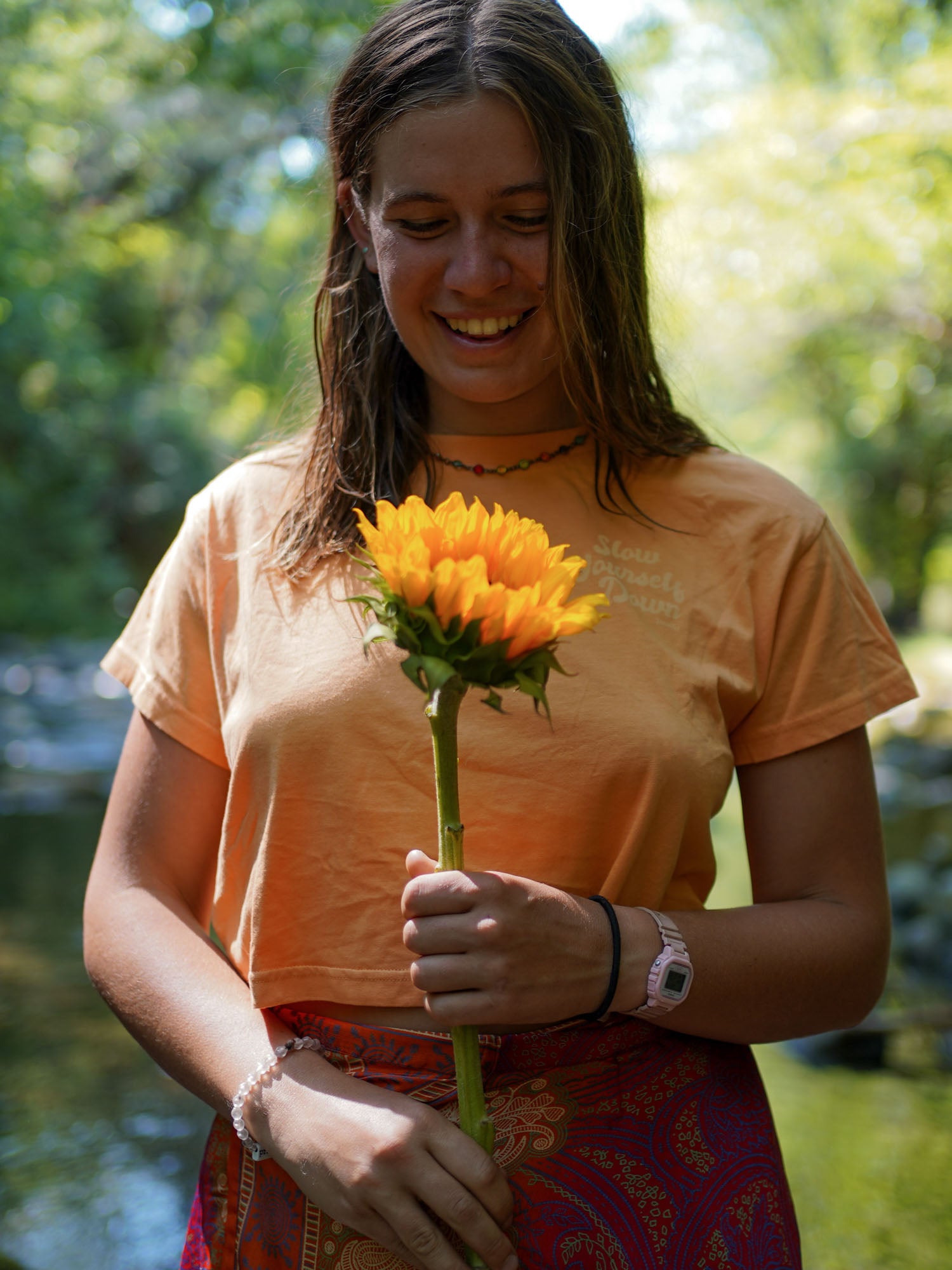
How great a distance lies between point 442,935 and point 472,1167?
0.90 ft

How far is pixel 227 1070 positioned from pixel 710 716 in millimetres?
785

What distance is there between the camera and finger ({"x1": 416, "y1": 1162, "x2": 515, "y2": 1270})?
1353 mm

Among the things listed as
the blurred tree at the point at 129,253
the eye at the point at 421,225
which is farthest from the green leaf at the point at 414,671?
the blurred tree at the point at 129,253

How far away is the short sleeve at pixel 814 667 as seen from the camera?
1711 mm

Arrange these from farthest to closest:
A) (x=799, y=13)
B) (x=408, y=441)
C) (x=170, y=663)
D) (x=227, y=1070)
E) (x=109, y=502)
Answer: (x=109, y=502)
(x=799, y=13)
(x=408, y=441)
(x=170, y=663)
(x=227, y=1070)

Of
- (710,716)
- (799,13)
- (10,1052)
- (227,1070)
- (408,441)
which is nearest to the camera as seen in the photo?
(227,1070)

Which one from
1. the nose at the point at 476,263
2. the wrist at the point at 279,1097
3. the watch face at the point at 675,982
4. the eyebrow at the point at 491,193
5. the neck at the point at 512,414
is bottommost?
the wrist at the point at 279,1097

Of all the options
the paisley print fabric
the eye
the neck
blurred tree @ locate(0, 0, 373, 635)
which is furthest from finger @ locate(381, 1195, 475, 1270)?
blurred tree @ locate(0, 0, 373, 635)

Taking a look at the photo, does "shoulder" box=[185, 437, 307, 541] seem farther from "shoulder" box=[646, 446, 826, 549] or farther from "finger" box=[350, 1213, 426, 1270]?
"finger" box=[350, 1213, 426, 1270]

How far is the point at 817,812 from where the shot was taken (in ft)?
5.64

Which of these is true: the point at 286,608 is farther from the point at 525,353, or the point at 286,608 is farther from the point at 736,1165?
the point at 736,1165

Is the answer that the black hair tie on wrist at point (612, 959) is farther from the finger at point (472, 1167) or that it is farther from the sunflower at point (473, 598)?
the sunflower at point (473, 598)

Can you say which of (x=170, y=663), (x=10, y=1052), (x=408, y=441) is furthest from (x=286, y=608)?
(x=10, y=1052)

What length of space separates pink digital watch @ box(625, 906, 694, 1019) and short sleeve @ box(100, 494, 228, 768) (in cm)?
69
